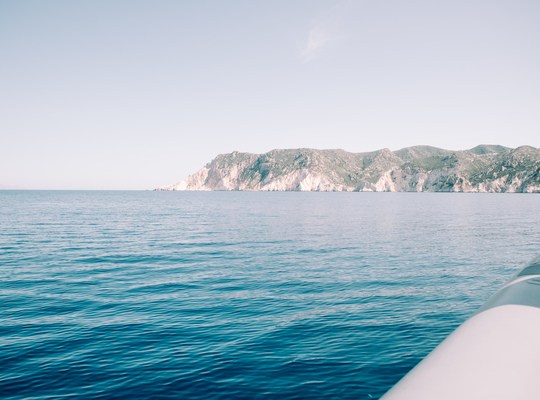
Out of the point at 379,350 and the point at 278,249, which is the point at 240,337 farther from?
the point at 278,249

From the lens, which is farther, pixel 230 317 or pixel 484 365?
pixel 230 317

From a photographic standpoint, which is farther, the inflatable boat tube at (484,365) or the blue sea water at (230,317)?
the blue sea water at (230,317)

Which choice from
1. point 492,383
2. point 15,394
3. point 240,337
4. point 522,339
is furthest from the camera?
point 240,337

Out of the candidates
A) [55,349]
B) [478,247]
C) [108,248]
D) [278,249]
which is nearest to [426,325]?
[55,349]

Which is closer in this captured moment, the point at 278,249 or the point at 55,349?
the point at 55,349

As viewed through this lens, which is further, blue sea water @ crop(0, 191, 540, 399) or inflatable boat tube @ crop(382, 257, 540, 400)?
blue sea water @ crop(0, 191, 540, 399)

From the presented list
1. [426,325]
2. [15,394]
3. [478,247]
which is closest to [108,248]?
[15,394]

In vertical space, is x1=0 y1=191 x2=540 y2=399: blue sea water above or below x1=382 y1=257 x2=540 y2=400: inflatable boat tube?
below

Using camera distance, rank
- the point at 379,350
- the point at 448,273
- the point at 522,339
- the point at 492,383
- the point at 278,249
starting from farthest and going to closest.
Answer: the point at 278,249 < the point at 448,273 < the point at 379,350 < the point at 522,339 < the point at 492,383

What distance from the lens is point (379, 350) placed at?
39.2ft

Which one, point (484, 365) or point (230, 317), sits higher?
point (484, 365)

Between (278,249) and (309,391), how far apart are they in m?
26.1

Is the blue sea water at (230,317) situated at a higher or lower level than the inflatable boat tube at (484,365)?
lower

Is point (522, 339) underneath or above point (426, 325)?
above
